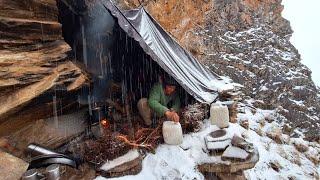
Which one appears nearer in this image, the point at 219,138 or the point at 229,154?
the point at 229,154

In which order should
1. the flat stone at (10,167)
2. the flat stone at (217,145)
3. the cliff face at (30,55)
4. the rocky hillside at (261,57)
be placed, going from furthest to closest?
the rocky hillside at (261,57), the flat stone at (217,145), the cliff face at (30,55), the flat stone at (10,167)

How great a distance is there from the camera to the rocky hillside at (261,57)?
24.3 m

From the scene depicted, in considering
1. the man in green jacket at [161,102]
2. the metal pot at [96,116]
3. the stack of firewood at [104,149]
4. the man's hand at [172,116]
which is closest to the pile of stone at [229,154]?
the man's hand at [172,116]

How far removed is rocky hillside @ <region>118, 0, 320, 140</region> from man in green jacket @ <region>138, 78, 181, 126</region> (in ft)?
53.7

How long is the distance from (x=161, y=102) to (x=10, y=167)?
2.35 m

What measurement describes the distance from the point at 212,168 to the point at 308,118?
23047 mm

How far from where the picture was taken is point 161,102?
4.59 metres

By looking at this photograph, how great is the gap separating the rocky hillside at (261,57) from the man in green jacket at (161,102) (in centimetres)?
1638

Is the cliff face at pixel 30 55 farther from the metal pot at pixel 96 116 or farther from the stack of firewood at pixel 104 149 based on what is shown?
the stack of firewood at pixel 104 149

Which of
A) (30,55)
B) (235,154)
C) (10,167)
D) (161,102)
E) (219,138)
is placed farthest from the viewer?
(161,102)

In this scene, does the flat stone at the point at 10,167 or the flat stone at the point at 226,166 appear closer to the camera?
the flat stone at the point at 10,167

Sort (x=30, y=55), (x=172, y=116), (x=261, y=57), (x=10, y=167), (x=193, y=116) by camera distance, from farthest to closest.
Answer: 1. (x=261, y=57)
2. (x=193, y=116)
3. (x=172, y=116)
4. (x=30, y=55)
5. (x=10, y=167)

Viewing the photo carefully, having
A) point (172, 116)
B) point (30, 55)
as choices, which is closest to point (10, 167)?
point (30, 55)

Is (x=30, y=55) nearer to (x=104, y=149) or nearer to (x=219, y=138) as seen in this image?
(x=104, y=149)
